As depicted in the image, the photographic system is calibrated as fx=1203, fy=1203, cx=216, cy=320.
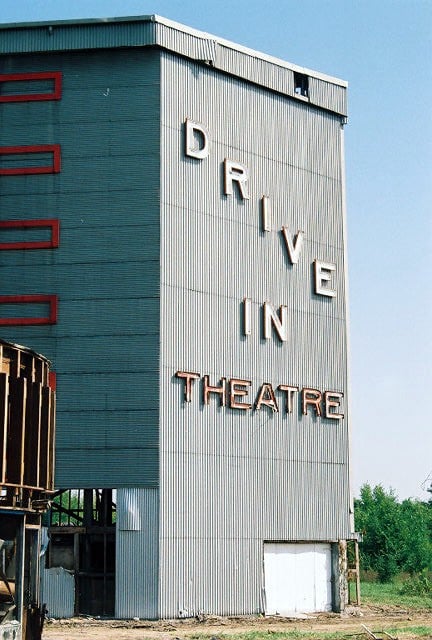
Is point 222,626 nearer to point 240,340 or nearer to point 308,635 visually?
point 308,635

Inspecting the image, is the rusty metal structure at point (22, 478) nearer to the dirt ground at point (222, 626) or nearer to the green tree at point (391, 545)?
the dirt ground at point (222, 626)

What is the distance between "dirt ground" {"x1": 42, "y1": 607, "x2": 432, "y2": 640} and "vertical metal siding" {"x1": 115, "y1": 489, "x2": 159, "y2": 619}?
832 mm

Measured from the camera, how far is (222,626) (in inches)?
2061

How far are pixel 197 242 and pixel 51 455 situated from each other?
61.4 ft

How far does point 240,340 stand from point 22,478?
2319cm

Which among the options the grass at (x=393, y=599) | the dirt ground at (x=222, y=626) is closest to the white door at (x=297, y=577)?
the dirt ground at (x=222, y=626)

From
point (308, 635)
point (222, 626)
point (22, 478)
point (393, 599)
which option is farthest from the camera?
point (393, 599)

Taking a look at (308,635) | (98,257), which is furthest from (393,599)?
(98,257)

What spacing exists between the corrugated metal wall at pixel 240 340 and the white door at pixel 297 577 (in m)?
0.74

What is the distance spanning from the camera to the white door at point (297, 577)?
58.2 metres

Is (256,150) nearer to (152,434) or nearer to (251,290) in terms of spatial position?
(251,290)

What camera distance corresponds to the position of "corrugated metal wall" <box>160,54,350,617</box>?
181 feet

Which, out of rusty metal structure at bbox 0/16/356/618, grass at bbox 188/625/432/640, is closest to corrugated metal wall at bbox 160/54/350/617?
rusty metal structure at bbox 0/16/356/618

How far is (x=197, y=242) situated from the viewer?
57.3 m
